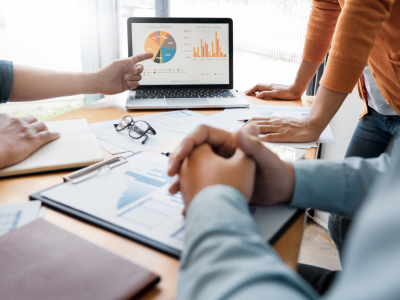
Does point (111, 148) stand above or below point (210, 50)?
below

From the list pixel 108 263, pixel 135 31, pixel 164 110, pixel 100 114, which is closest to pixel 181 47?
pixel 135 31

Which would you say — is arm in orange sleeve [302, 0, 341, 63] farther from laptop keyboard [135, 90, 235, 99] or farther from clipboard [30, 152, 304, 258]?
clipboard [30, 152, 304, 258]

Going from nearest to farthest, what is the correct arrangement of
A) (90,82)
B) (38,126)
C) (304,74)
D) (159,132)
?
(38,126)
(159,132)
(90,82)
(304,74)

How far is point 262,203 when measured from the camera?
1.74 ft

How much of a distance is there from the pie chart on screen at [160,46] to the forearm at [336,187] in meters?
0.94

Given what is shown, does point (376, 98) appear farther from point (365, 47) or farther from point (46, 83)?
point (46, 83)

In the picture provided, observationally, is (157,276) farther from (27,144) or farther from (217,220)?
(27,144)

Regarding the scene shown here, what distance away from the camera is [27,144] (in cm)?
70

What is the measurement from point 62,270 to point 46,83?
807 millimetres

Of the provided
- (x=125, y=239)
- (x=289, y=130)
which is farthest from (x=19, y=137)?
(x=289, y=130)

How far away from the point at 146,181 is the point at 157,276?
9.7 inches

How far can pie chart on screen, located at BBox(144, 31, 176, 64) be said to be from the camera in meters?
1.31

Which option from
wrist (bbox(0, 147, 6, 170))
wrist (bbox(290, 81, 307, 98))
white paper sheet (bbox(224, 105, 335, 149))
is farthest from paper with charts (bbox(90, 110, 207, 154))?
wrist (bbox(290, 81, 307, 98))

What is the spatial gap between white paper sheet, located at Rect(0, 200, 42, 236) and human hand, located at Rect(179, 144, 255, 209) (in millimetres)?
248
